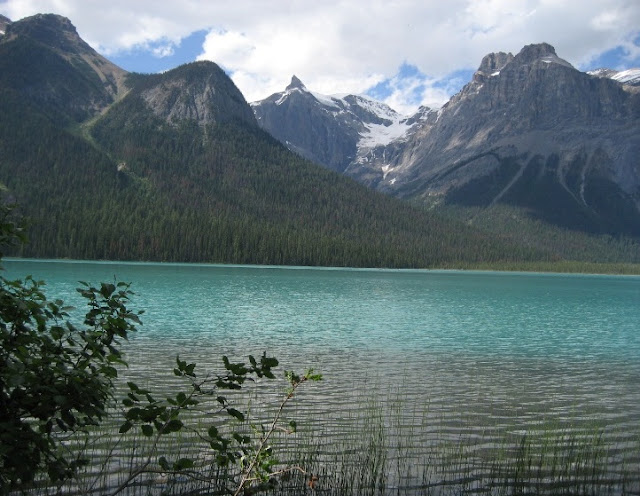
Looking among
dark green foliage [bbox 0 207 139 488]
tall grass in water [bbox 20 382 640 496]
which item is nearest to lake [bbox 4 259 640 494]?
tall grass in water [bbox 20 382 640 496]

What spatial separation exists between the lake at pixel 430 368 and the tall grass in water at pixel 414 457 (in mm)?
84

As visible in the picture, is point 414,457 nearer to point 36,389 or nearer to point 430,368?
point 36,389

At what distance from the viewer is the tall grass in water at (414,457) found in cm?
1084

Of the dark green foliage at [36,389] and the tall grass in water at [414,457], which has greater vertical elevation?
the dark green foliage at [36,389]

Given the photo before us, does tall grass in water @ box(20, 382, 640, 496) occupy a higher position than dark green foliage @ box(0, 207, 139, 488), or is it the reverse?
dark green foliage @ box(0, 207, 139, 488)

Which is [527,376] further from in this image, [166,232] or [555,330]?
[166,232]

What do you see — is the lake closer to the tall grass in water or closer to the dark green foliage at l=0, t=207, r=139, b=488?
the tall grass in water

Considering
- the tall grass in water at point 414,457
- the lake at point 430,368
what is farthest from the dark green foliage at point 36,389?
the lake at point 430,368

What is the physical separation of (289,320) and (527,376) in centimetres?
2125

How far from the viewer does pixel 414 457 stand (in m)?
13.1

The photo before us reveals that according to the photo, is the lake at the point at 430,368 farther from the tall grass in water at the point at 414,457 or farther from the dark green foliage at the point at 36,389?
the dark green foliage at the point at 36,389

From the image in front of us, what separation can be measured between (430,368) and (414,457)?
12868 mm

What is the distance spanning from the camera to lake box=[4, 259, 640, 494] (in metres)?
14.5

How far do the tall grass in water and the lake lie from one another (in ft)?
0.27
